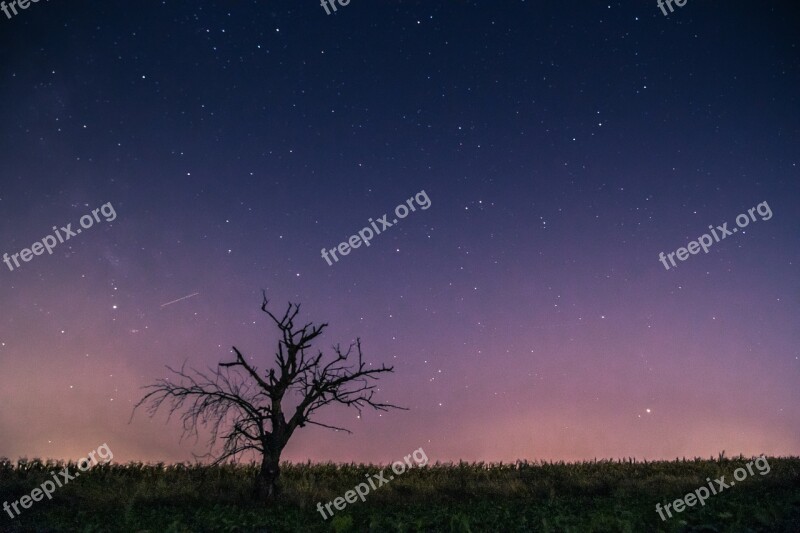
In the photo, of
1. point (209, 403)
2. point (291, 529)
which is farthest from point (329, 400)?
point (291, 529)

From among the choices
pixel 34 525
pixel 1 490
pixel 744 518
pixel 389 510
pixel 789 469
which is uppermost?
pixel 1 490

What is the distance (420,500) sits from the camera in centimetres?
1738

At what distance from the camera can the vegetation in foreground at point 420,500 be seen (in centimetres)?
1227

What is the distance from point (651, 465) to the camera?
24906mm

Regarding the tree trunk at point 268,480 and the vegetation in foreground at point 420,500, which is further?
the tree trunk at point 268,480

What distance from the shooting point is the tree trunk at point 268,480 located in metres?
16.6

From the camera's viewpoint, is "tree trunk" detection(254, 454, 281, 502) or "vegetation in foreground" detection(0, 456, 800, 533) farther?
"tree trunk" detection(254, 454, 281, 502)

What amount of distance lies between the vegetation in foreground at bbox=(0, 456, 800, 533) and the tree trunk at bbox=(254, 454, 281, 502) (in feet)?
1.08

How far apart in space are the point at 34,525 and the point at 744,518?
15.6 metres

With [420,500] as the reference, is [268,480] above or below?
above

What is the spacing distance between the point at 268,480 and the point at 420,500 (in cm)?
469

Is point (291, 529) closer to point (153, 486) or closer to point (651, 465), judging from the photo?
point (153, 486)

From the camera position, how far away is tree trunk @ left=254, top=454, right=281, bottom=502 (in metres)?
16.6

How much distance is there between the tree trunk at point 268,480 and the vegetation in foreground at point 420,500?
0.33 metres
